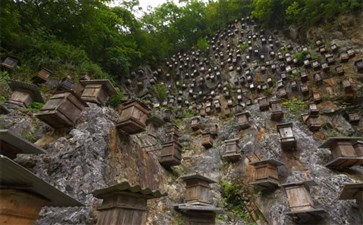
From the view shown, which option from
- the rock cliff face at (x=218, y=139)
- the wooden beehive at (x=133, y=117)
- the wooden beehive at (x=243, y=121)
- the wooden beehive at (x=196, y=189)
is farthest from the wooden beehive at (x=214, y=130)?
the wooden beehive at (x=133, y=117)

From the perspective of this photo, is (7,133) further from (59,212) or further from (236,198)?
(236,198)

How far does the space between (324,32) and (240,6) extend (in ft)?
35.7

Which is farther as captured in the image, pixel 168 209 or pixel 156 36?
pixel 156 36

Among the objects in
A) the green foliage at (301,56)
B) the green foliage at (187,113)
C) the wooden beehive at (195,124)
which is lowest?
the wooden beehive at (195,124)

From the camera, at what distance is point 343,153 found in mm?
10422

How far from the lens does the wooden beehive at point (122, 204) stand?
555 centimetres

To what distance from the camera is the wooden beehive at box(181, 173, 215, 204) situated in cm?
933

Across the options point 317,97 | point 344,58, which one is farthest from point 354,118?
point 344,58

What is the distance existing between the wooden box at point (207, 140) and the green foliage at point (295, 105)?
5.43 meters

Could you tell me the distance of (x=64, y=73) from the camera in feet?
45.6

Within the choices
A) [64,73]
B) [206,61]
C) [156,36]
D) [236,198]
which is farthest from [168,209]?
[156,36]

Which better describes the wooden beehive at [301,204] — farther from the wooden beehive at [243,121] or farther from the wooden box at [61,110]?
the wooden box at [61,110]

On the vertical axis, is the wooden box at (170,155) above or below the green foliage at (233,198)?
above

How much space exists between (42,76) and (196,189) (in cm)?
891
